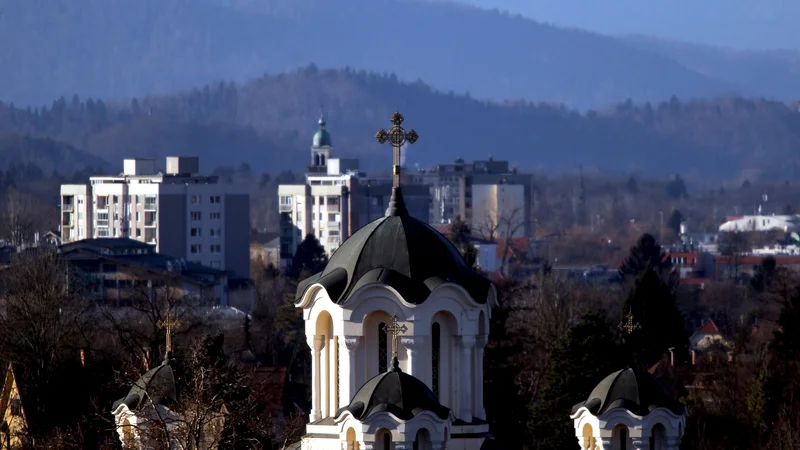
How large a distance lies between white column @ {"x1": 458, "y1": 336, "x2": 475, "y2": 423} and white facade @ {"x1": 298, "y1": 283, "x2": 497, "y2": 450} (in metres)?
0.01

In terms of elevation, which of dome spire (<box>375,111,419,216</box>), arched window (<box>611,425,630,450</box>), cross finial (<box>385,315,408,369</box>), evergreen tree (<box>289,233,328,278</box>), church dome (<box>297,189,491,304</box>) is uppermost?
dome spire (<box>375,111,419,216</box>)

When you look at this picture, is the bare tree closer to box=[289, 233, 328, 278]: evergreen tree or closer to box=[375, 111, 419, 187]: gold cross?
box=[375, 111, 419, 187]: gold cross

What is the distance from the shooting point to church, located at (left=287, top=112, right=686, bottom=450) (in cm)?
2769

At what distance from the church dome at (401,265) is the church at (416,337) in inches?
0.4

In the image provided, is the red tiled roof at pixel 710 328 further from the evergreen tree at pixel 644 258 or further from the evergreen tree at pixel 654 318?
the evergreen tree at pixel 644 258

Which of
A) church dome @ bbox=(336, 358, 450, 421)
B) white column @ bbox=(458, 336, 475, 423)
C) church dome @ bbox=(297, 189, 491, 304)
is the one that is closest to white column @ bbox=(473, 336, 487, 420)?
white column @ bbox=(458, 336, 475, 423)

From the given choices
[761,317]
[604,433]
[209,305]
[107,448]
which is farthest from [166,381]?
[209,305]

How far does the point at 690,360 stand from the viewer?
225 ft

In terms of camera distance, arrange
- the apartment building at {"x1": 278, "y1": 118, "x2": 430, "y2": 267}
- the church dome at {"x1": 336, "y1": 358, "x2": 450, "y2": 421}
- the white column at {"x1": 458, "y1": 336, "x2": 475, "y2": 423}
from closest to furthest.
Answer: the church dome at {"x1": 336, "y1": 358, "x2": 450, "y2": 421}, the white column at {"x1": 458, "y1": 336, "x2": 475, "y2": 423}, the apartment building at {"x1": 278, "y1": 118, "x2": 430, "y2": 267}

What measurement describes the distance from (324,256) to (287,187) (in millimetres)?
49737

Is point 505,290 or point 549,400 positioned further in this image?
point 505,290

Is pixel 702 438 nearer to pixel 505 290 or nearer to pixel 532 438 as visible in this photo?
pixel 532 438

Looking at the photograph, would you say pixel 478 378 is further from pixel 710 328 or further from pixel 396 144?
pixel 710 328

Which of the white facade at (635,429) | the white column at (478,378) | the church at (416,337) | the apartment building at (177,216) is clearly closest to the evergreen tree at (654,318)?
the white facade at (635,429)
